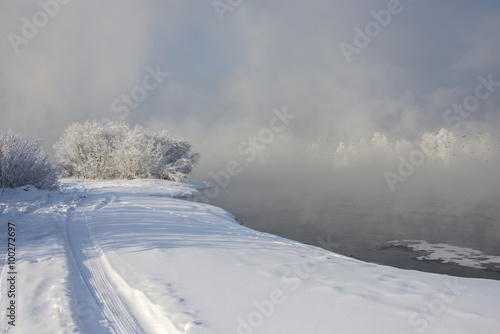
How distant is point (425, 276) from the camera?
4.79 m

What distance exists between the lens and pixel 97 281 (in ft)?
14.7

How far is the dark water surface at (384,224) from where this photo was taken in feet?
26.9

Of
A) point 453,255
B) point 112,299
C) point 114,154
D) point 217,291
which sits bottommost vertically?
point 112,299

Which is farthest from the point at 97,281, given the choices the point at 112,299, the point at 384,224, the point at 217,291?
the point at 384,224

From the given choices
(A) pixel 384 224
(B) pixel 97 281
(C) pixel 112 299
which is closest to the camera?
(C) pixel 112 299

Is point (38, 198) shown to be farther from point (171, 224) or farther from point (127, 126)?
point (127, 126)

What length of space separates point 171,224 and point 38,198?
7340 mm

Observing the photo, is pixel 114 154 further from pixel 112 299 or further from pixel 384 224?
pixel 112 299

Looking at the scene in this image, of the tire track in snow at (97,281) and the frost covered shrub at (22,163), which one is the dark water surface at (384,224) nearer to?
the tire track in snow at (97,281)

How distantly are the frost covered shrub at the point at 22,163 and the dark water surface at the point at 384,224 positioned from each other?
9.83m

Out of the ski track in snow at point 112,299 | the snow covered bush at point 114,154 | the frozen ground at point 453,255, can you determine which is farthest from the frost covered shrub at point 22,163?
the frozen ground at point 453,255

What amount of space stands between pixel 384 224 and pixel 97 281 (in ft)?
34.0

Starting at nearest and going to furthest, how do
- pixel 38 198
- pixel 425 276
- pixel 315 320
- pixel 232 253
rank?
1. pixel 315 320
2. pixel 425 276
3. pixel 232 253
4. pixel 38 198

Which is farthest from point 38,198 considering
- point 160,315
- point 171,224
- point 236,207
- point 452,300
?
point 452,300
